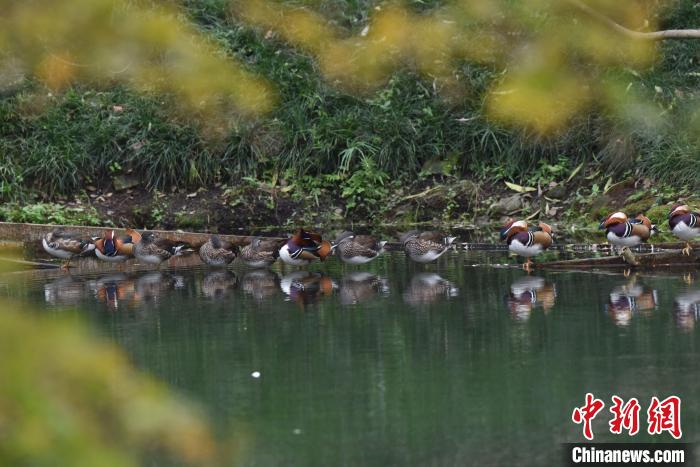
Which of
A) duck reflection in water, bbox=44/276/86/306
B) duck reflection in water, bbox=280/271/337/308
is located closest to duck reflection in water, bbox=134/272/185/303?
duck reflection in water, bbox=44/276/86/306

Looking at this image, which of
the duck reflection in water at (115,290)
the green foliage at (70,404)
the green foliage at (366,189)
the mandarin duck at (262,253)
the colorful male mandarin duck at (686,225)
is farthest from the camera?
the green foliage at (366,189)

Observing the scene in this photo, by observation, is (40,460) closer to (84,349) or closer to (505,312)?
(84,349)

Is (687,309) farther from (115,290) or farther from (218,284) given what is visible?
(115,290)

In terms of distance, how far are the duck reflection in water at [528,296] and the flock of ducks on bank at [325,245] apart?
1.08 m

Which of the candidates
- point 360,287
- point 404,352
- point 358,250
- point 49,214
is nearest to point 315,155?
point 49,214

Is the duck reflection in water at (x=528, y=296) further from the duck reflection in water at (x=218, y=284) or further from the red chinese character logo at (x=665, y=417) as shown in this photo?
the red chinese character logo at (x=665, y=417)

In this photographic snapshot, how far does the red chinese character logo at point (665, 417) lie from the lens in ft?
22.9

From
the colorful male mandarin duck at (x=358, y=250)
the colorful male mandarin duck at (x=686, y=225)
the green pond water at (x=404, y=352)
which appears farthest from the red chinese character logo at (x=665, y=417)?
the colorful male mandarin duck at (x=358, y=250)

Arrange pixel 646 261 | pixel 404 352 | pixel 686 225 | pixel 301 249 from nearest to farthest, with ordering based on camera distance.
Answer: pixel 404 352
pixel 646 261
pixel 686 225
pixel 301 249

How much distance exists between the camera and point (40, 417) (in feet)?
9.51

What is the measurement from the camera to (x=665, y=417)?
23.2ft

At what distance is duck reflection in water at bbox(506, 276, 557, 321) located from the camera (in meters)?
11.1

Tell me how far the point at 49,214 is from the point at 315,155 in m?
4.37

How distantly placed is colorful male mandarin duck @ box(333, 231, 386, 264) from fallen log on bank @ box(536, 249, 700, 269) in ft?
8.81
